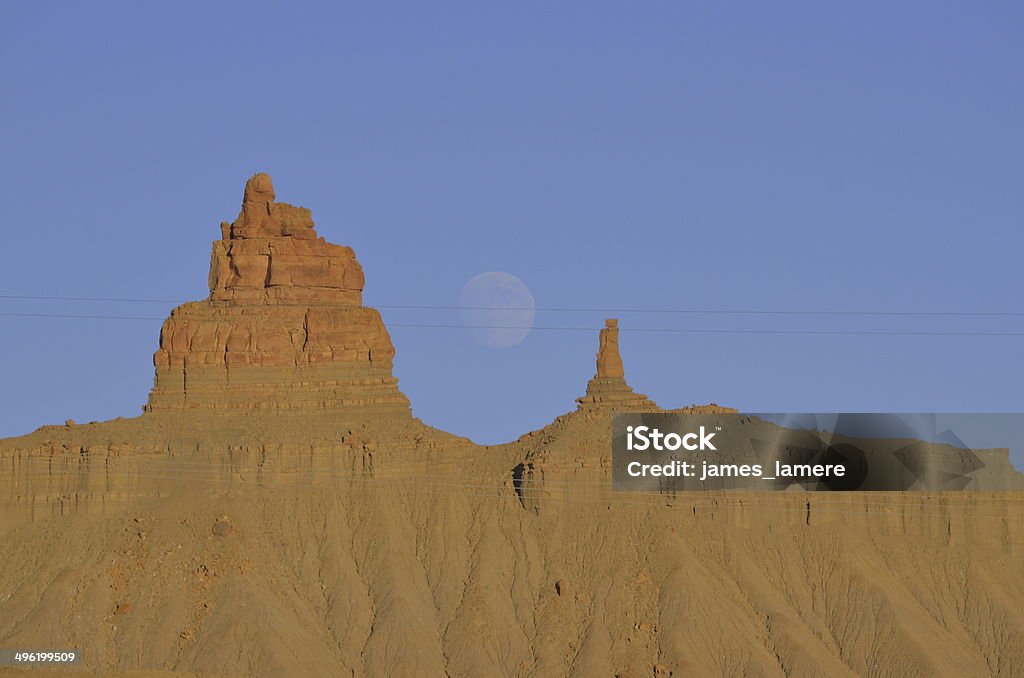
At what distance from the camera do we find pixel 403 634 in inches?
5950

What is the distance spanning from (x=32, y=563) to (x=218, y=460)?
14721mm

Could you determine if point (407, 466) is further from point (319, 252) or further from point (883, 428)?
point (883, 428)

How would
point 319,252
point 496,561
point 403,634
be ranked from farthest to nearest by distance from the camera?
point 319,252, point 496,561, point 403,634

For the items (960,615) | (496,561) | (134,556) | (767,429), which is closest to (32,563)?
(134,556)

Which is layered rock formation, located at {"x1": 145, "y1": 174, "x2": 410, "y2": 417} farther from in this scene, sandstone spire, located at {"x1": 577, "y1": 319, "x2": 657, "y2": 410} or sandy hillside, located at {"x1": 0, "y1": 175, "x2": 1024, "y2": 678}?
sandstone spire, located at {"x1": 577, "y1": 319, "x2": 657, "y2": 410}

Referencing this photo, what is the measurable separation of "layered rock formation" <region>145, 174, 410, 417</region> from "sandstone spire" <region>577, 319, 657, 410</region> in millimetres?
16870

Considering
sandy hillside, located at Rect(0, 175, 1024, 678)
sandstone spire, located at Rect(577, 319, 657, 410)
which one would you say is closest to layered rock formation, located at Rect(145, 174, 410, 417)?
sandy hillside, located at Rect(0, 175, 1024, 678)

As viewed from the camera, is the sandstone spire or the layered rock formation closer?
the layered rock formation

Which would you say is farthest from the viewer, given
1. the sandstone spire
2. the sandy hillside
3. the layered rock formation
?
the sandstone spire

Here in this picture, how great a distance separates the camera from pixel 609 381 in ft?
630

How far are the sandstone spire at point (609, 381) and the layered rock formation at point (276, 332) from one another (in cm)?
1687

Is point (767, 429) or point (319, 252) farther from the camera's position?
point (319, 252)

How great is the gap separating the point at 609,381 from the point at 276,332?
93.6 feet

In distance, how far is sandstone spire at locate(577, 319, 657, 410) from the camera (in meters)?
190
